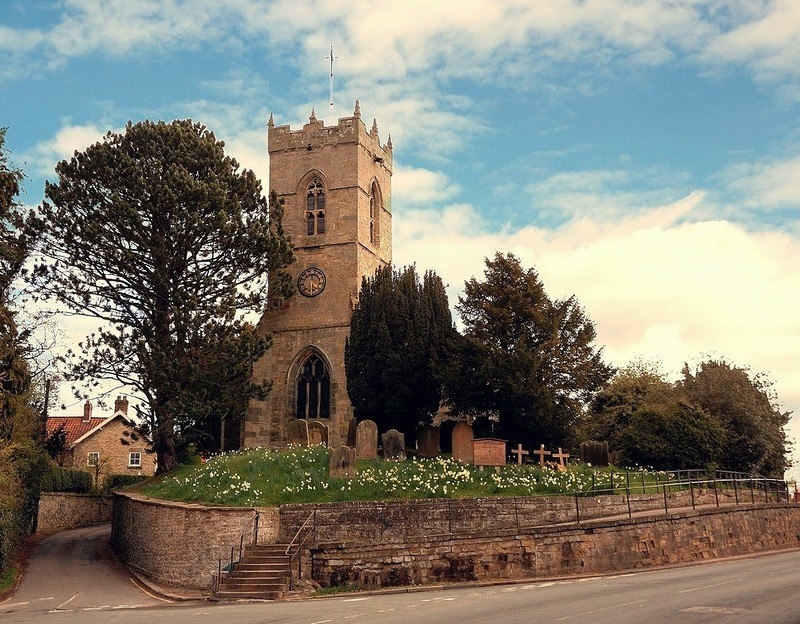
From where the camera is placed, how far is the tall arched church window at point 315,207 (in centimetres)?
4297

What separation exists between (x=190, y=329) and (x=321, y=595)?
14.9m

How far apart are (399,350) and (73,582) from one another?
51.2 ft

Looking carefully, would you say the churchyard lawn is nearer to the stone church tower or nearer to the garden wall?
the garden wall

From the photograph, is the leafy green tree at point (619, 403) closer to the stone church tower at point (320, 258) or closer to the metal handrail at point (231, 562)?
the stone church tower at point (320, 258)

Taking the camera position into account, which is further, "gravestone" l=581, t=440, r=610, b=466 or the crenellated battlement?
the crenellated battlement

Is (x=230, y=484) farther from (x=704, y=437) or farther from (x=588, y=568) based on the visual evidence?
(x=704, y=437)

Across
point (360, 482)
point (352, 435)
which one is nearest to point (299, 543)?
point (360, 482)

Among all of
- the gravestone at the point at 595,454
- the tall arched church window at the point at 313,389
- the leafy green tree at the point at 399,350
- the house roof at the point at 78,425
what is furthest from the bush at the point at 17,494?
the gravestone at the point at 595,454

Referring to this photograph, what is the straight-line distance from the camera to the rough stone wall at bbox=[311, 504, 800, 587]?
20500 mm

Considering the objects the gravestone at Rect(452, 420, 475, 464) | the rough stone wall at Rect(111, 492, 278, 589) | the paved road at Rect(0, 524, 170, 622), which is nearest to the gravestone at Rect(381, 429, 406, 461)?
Result: the gravestone at Rect(452, 420, 475, 464)

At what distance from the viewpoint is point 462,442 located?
2948cm

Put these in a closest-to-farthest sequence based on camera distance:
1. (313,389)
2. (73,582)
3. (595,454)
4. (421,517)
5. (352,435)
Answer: (421,517) → (73,582) → (595,454) → (352,435) → (313,389)

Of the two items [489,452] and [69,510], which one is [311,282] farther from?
[489,452]

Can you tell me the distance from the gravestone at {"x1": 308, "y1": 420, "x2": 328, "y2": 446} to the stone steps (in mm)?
12554
